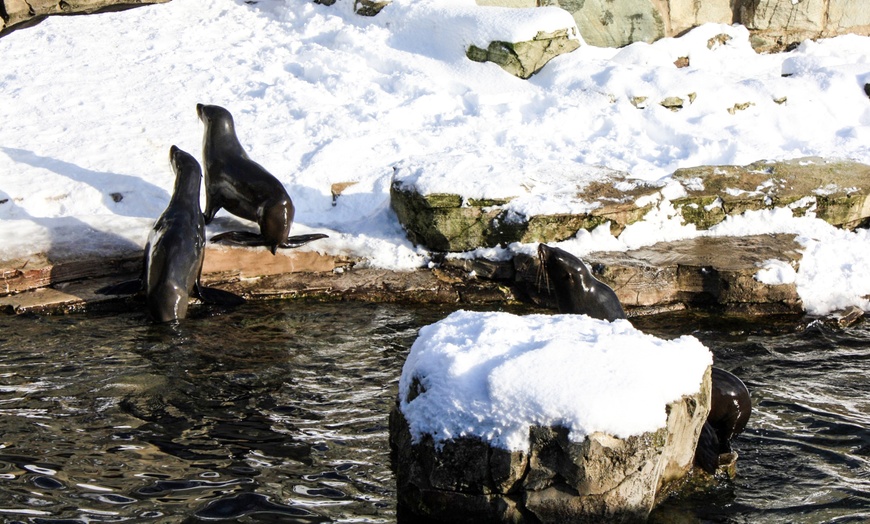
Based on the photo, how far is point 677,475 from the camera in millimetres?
4258

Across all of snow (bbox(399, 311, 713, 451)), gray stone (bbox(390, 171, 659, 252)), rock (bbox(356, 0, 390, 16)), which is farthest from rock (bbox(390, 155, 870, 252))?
rock (bbox(356, 0, 390, 16))

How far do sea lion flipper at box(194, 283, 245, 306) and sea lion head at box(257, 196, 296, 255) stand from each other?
59cm

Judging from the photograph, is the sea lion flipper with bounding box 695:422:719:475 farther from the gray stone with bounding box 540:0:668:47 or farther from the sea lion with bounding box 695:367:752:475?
the gray stone with bounding box 540:0:668:47

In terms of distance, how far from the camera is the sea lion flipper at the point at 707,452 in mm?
4434

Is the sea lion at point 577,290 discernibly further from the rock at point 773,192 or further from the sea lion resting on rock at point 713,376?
the rock at point 773,192

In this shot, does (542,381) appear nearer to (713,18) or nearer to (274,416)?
(274,416)

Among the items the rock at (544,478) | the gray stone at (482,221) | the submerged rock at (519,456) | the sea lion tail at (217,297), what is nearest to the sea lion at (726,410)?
the submerged rock at (519,456)

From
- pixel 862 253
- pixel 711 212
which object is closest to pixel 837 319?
pixel 862 253

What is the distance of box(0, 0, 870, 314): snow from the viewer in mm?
7969

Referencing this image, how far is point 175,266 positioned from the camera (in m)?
6.97

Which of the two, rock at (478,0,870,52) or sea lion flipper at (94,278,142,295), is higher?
rock at (478,0,870,52)

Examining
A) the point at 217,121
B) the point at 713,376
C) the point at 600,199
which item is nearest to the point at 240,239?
the point at 217,121

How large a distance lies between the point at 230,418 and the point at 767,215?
5.18 m

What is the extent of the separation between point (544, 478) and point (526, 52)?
7.85 meters
